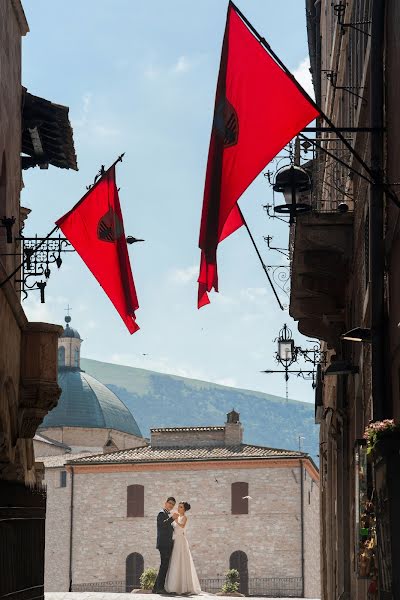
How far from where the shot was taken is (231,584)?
57781 millimetres

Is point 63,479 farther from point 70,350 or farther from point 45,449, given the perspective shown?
point 70,350

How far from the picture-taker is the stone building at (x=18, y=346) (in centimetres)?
1487

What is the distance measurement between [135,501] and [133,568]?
3502 millimetres

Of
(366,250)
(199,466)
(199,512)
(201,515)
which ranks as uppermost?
(199,466)

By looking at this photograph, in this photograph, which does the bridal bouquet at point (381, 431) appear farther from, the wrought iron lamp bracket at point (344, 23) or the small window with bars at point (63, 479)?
the small window with bars at point (63, 479)

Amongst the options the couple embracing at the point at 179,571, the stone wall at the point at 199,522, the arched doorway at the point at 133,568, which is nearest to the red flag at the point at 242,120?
the couple embracing at the point at 179,571

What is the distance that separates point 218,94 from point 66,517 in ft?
194

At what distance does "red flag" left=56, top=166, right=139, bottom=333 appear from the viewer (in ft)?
49.5

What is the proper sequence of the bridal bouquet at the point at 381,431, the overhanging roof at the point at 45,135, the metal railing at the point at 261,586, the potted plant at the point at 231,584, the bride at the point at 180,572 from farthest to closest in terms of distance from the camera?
1. the metal railing at the point at 261,586
2. the potted plant at the point at 231,584
3. the bride at the point at 180,572
4. the overhanging roof at the point at 45,135
5. the bridal bouquet at the point at 381,431

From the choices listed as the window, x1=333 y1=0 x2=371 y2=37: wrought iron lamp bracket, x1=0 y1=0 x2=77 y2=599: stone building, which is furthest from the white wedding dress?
the window

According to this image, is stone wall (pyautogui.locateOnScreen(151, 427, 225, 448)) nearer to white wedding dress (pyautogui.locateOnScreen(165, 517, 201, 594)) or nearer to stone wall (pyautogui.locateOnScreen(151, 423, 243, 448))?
stone wall (pyautogui.locateOnScreen(151, 423, 243, 448))

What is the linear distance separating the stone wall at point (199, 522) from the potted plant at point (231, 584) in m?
2.34

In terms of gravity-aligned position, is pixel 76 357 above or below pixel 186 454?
above

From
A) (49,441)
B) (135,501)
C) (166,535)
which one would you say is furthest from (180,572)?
(49,441)
